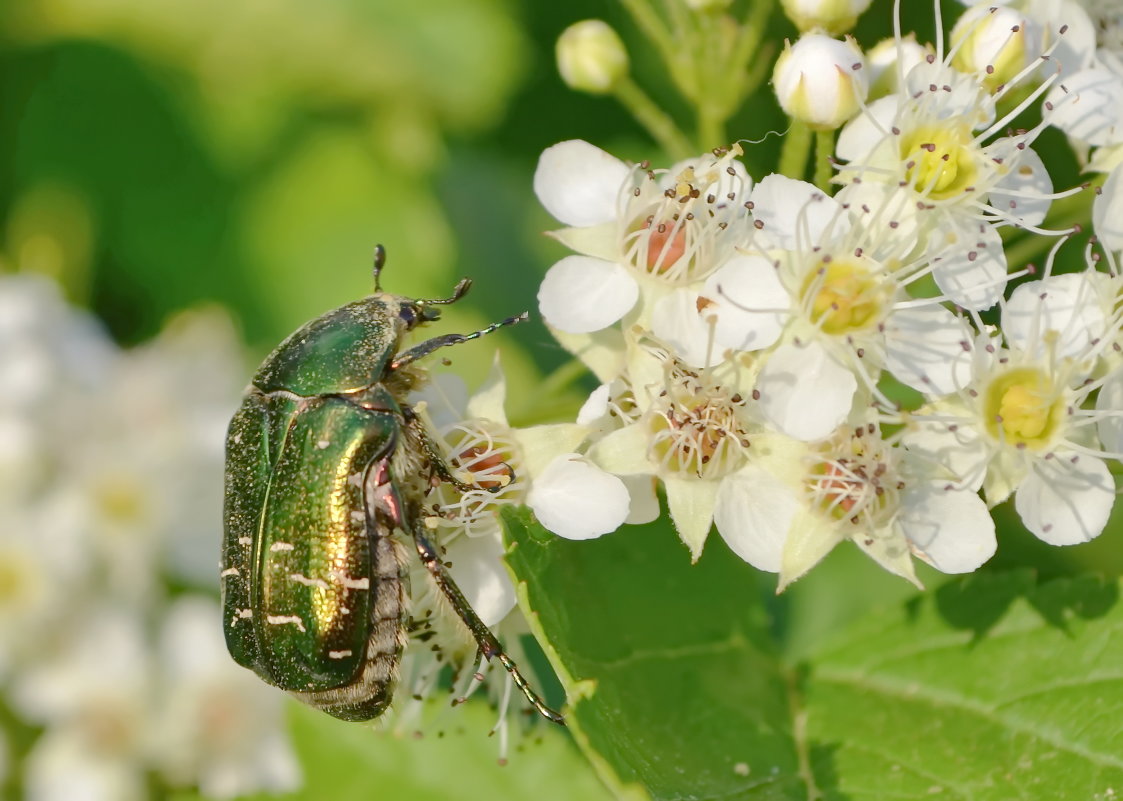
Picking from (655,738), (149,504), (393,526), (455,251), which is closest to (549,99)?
(455,251)

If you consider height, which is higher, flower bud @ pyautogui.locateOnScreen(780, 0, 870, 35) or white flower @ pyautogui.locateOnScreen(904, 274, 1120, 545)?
flower bud @ pyautogui.locateOnScreen(780, 0, 870, 35)

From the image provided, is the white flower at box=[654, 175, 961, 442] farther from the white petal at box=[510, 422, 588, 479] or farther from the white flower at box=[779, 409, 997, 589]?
the white petal at box=[510, 422, 588, 479]

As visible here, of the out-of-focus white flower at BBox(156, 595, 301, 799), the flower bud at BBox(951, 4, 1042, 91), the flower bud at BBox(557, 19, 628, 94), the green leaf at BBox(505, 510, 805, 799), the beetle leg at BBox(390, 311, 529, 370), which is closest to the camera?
the green leaf at BBox(505, 510, 805, 799)

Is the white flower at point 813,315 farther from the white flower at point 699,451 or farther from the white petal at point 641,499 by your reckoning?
the white petal at point 641,499

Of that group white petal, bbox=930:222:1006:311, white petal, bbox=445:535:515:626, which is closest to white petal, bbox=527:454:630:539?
white petal, bbox=445:535:515:626

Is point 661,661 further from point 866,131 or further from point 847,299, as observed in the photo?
point 866,131

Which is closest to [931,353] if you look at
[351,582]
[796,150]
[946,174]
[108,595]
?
[946,174]

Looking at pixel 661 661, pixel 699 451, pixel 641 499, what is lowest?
pixel 661 661
